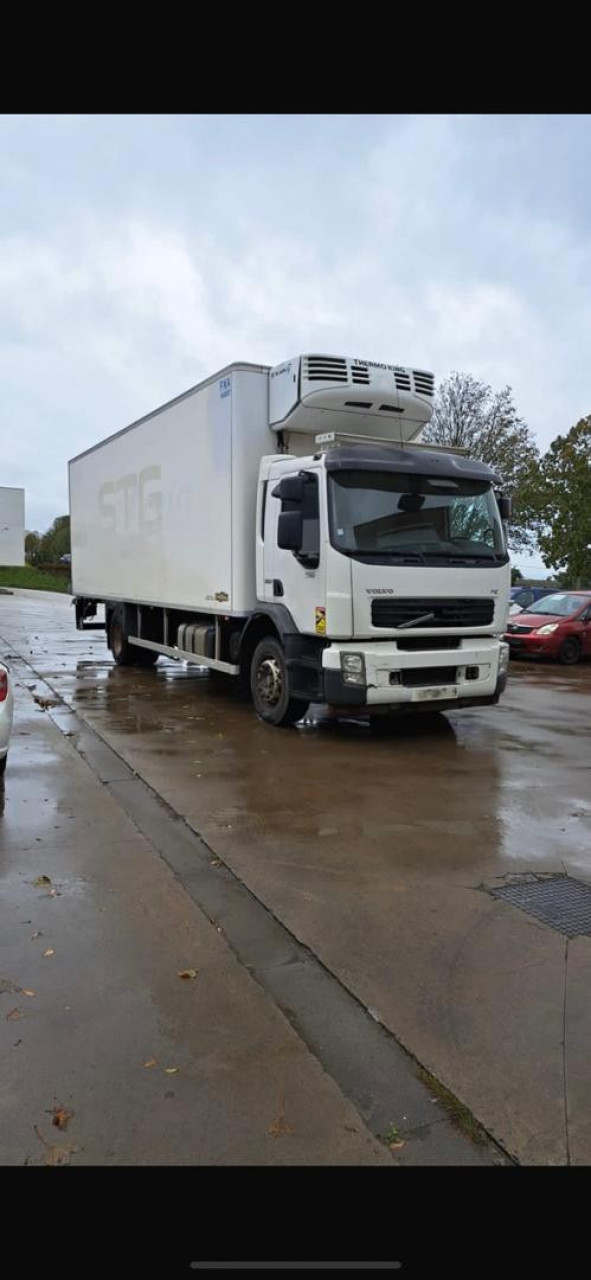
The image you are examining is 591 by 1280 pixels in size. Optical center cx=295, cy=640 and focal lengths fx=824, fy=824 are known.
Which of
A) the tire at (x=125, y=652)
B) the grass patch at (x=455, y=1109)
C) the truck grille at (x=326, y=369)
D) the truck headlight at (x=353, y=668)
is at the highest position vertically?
the truck grille at (x=326, y=369)

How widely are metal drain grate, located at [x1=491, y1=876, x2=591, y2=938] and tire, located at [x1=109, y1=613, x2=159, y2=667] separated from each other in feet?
34.1

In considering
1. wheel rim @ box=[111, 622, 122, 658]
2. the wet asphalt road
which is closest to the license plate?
the wet asphalt road

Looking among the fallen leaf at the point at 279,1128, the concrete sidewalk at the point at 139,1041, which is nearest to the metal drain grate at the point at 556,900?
the concrete sidewalk at the point at 139,1041

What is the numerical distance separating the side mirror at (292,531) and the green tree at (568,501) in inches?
845

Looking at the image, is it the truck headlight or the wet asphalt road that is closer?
the wet asphalt road

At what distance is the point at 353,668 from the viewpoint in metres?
7.72

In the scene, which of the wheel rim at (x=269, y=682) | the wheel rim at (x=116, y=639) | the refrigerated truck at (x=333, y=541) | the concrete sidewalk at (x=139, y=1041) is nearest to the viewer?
the concrete sidewalk at (x=139, y=1041)

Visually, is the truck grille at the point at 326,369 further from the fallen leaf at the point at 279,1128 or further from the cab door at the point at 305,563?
the fallen leaf at the point at 279,1128

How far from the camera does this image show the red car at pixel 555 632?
677 inches

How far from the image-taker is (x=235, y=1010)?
10.9 feet

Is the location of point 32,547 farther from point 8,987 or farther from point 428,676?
point 8,987

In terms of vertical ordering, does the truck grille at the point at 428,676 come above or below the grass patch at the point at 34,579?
below

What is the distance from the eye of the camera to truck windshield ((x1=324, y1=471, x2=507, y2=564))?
7.87 meters

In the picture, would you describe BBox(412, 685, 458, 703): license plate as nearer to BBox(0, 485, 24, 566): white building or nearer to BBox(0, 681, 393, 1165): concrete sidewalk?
BBox(0, 681, 393, 1165): concrete sidewalk
